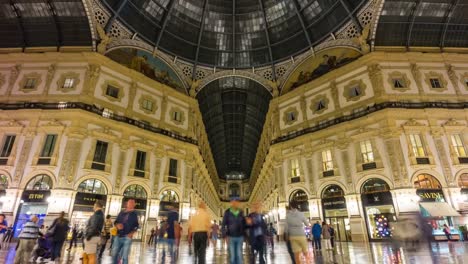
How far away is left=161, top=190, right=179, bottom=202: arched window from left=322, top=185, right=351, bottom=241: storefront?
49.2ft

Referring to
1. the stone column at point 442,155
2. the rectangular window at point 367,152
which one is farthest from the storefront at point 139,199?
the stone column at point 442,155

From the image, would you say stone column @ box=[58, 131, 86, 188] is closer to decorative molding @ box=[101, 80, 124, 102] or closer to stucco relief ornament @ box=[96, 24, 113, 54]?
decorative molding @ box=[101, 80, 124, 102]

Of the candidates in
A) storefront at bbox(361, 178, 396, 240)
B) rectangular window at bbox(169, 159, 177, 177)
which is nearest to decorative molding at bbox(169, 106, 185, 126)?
rectangular window at bbox(169, 159, 177, 177)

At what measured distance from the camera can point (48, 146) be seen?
816 inches

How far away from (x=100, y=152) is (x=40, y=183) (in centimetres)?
486

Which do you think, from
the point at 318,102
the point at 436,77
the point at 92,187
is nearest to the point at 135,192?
the point at 92,187

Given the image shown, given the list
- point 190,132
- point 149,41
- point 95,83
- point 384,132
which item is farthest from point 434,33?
point 95,83

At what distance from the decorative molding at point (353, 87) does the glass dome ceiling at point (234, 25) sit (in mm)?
6553

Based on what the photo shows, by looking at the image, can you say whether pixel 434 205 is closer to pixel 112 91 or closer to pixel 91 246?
pixel 91 246

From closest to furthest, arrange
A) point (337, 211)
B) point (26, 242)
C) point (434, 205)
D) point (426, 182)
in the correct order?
point (26, 242) < point (434, 205) < point (426, 182) < point (337, 211)

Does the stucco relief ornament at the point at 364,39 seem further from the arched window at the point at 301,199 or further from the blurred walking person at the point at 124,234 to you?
the blurred walking person at the point at 124,234

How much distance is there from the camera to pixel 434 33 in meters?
23.9

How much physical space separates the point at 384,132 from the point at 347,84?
20.5 ft

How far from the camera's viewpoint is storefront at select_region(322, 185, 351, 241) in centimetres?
2162
